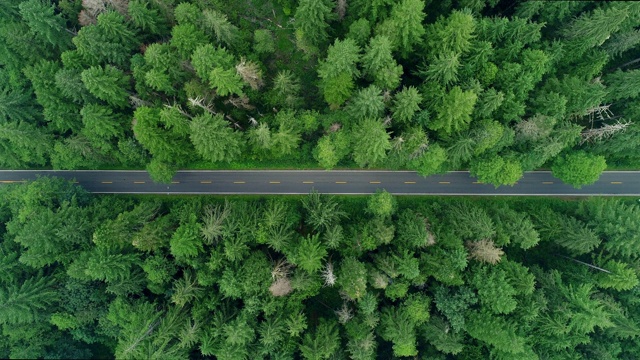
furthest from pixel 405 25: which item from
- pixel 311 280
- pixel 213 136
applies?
pixel 311 280

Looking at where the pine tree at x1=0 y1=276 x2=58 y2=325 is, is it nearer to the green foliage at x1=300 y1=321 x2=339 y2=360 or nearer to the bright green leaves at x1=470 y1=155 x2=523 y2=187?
the green foliage at x1=300 y1=321 x2=339 y2=360

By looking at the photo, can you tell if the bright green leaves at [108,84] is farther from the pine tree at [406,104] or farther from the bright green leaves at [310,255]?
the pine tree at [406,104]

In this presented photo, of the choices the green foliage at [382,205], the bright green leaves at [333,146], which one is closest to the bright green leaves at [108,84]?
the bright green leaves at [333,146]

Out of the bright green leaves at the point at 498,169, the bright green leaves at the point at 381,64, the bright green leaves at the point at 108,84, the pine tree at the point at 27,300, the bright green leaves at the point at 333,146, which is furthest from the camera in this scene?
the bright green leaves at the point at 498,169

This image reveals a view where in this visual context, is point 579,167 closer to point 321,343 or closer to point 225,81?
point 321,343

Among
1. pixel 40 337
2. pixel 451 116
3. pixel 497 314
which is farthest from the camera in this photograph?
pixel 40 337

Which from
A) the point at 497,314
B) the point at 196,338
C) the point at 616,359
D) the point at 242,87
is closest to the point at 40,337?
the point at 196,338

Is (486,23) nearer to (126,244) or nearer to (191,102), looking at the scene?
(191,102)
